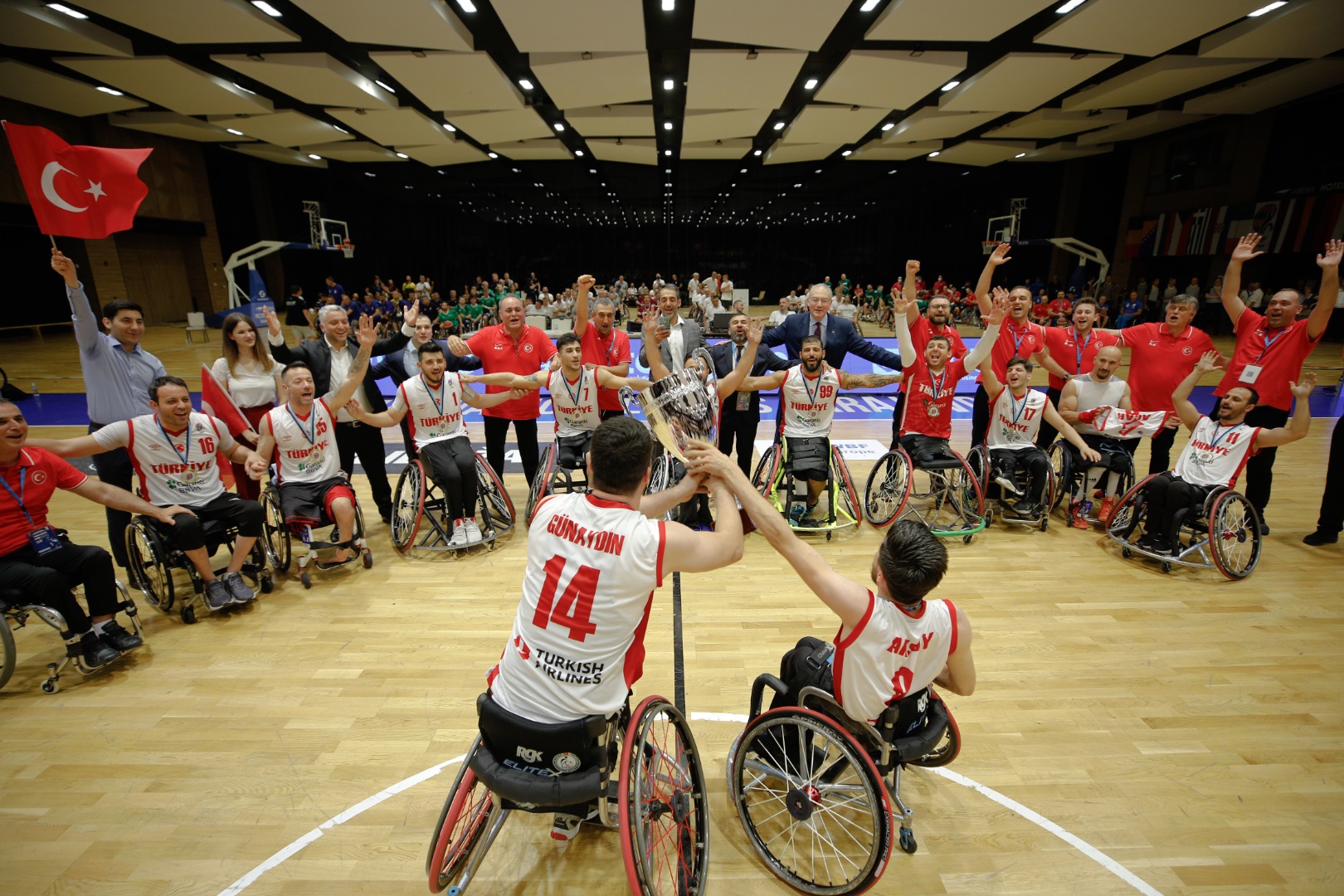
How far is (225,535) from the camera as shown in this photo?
11.0ft

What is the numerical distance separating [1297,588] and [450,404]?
Result: 17.4ft

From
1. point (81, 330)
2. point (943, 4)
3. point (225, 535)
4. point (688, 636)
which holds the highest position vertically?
point (943, 4)

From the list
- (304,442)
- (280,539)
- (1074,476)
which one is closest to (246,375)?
(304,442)

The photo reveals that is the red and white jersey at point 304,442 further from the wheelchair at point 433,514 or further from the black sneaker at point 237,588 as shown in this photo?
the black sneaker at point 237,588

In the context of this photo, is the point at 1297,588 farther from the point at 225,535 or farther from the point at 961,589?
the point at 225,535

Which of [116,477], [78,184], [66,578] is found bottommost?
[66,578]

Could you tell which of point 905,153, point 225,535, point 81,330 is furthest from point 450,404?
point 905,153

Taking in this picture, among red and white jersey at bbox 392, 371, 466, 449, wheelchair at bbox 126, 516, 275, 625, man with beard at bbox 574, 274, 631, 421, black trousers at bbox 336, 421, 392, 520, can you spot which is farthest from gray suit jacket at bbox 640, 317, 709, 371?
wheelchair at bbox 126, 516, 275, 625

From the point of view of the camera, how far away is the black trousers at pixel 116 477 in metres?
3.41

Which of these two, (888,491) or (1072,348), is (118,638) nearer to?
(888,491)

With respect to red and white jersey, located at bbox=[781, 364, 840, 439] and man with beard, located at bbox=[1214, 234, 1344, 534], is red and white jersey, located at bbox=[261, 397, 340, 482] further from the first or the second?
man with beard, located at bbox=[1214, 234, 1344, 534]

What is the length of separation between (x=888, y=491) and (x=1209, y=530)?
1.76 m

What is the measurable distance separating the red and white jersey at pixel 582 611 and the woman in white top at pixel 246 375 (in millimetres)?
3159

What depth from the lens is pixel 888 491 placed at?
430 cm
